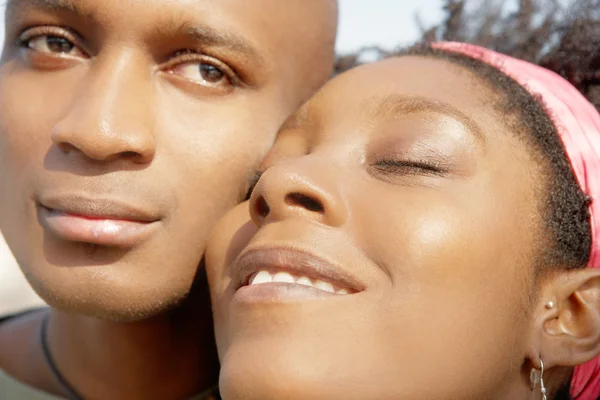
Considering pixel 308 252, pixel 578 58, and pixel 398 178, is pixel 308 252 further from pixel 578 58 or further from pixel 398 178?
pixel 578 58

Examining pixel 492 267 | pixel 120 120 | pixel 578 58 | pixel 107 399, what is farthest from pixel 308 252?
pixel 578 58

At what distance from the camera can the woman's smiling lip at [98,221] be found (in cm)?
158

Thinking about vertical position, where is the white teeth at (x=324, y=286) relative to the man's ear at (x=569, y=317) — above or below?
above

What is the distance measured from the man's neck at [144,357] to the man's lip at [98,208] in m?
0.53

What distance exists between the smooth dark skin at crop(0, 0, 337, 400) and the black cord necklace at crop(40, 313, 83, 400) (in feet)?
1.82

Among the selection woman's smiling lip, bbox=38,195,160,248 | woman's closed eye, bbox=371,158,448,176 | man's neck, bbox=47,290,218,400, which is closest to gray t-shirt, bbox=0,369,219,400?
man's neck, bbox=47,290,218,400

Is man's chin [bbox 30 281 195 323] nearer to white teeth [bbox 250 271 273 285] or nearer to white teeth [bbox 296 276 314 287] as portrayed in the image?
white teeth [bbox 250 271 273 285]

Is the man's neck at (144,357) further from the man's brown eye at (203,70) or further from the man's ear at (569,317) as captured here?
the man's ear at (569,317)

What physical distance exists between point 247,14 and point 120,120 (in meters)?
0.47

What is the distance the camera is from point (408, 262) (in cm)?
135

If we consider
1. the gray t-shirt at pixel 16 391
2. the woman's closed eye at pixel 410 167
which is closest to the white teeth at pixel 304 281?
the woman's closed eye at pixel 410 167

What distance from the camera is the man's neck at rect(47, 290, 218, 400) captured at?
2.04 meters

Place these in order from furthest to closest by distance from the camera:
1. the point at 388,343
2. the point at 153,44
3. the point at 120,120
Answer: the point at 153,44
the point at 120,120
the point at 388,343

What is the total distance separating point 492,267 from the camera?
1.42m
